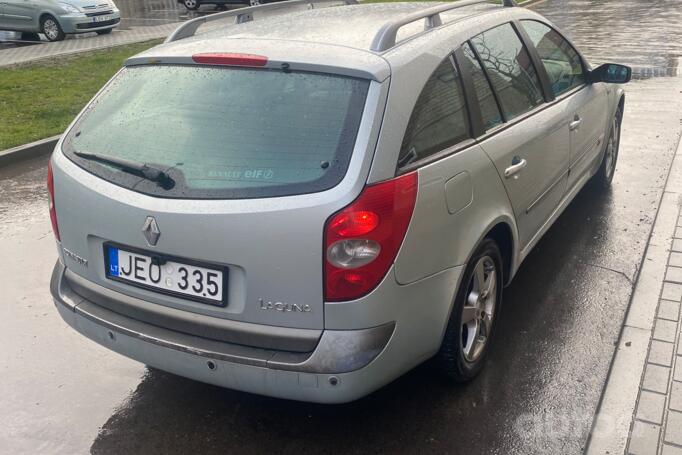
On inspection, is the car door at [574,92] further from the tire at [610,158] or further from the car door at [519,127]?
the tire at [610,158]

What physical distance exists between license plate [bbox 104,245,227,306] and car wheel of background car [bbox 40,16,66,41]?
50.3 ft

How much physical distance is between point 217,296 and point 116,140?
881 mm

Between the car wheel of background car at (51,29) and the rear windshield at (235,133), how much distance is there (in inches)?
591

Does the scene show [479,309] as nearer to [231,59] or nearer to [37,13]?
[231,59]

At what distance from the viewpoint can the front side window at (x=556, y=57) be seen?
15.1 ft

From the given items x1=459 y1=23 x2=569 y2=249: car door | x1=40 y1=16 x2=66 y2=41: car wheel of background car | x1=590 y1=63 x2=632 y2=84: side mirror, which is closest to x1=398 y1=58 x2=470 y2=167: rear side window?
x1=459 y1=23 x2=569 y2=249: car door

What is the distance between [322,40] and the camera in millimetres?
3193

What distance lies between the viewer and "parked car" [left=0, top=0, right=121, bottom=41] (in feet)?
54.2

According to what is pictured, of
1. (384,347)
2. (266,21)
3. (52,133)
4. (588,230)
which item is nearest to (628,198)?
(588,230)

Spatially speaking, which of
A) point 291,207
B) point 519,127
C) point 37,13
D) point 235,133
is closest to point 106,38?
point 37,13

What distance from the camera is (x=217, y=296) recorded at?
283 cm

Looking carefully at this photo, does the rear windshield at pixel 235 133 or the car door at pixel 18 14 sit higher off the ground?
the rear windshield at pixel 235 133

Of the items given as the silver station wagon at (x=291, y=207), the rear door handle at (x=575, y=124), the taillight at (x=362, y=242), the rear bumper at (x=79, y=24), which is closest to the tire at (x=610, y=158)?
the rear door handle at (x=575, y=124)

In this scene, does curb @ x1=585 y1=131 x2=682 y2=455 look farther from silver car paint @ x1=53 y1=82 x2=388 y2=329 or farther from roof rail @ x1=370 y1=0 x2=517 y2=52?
roof rail @ x1=370 y1=0 x2=517 y2=52
